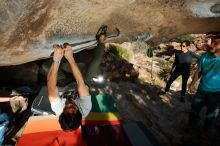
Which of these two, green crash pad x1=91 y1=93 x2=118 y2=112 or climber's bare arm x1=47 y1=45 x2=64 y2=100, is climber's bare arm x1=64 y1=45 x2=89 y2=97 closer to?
climber's bare arm x1=47 y1=45 x2=64 y2=100

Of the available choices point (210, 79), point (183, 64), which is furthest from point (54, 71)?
point (183, 64)

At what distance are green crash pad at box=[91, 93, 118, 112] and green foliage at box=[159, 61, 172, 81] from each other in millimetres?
6517

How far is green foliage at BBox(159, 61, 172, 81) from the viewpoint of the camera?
38.7 feet

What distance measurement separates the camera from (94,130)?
173 inches

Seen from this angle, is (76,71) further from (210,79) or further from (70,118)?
(210,79)

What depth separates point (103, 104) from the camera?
17.2 feet

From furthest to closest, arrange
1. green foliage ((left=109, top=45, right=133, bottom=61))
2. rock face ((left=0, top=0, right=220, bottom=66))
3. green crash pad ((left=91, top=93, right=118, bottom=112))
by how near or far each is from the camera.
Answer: green foliage ((left=109, top=45, right=133, bottom=61)) → green crash pad ((left=91, top=93, right=118, bottom=112)) → rock face ((left=0, top=0, right=220, bottom=66))

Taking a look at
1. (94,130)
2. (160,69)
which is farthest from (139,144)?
(160,69)

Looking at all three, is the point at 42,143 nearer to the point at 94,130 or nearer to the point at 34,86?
the point at 94,130

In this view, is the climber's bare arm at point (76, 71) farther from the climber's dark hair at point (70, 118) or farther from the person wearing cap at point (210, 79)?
the person wearing cap at point (210, 79)

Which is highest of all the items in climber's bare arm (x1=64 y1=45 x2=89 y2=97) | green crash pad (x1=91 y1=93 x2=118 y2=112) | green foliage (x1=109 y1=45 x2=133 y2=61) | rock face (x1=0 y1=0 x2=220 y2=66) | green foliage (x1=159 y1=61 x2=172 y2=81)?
rock face (x1=0 y1=0 x2=220 y2=66)

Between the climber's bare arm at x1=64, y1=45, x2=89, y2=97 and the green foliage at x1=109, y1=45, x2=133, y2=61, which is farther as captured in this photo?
the green foliage at x1=109, y1=45, x2=133, y2=61

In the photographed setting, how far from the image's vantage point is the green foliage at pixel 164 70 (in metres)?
11.8

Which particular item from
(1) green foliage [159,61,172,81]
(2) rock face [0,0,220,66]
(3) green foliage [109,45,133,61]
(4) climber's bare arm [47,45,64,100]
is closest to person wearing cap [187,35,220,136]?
(2) rock face [0,0,220,66]
